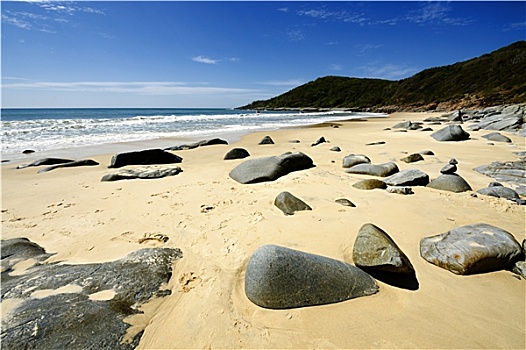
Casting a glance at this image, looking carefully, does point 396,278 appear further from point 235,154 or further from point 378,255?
point 235,154

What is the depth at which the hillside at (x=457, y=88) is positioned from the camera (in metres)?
35.6

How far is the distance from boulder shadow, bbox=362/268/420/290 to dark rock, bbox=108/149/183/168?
6498mm

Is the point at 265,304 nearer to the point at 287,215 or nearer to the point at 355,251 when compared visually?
the point at 355,251

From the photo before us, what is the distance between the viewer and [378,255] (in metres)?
2.26

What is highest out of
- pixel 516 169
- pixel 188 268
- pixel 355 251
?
pixel 516 169

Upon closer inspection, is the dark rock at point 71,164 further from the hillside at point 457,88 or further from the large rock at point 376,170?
the hillside at point 457,88

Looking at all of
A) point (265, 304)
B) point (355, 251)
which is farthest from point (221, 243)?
point (355, 251)

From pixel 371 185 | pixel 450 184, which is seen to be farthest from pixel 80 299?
pixel 450 184

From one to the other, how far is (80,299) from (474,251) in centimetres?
332

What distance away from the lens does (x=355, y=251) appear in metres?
2.41

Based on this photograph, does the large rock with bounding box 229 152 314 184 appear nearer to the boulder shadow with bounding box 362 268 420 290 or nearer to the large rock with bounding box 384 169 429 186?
the large rock with bounding box 384 169 429 186

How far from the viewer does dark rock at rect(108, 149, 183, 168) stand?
6934 millimetres

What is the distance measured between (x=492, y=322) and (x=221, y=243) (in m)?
2.38

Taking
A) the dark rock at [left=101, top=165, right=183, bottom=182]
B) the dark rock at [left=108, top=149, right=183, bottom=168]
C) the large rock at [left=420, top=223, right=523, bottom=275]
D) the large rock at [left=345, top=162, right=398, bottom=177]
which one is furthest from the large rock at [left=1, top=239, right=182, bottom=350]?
the dark rock at [left=108, top=149, right=183, bottom=168]
